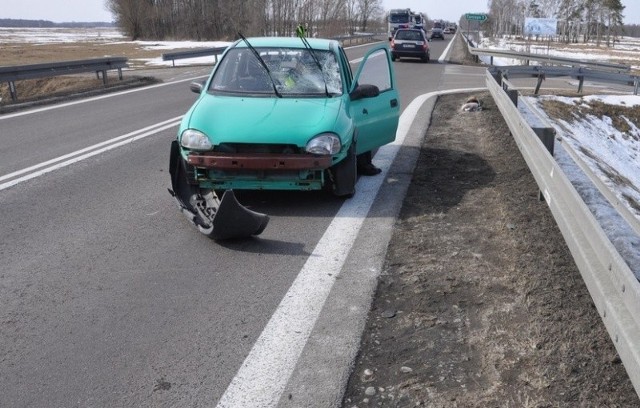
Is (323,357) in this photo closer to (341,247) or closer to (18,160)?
(341,247)

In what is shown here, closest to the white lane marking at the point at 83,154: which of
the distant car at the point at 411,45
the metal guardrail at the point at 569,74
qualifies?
the metal guardrail at the point at 569,74

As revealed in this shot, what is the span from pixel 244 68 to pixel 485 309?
4.43m

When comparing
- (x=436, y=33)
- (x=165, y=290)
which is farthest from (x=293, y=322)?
(x=436, y=33)

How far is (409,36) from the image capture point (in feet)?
101

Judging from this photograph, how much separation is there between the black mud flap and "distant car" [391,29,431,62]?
83.0 ft

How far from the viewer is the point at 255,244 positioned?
5.23m

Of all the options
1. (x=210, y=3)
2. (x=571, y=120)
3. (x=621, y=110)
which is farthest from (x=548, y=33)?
(x=210, y=3)

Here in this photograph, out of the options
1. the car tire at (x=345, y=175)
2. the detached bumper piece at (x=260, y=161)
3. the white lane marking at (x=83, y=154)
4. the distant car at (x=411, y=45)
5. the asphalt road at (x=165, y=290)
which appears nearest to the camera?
the asphalt road at (x=165, y=290)

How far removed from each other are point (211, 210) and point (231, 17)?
6715cm

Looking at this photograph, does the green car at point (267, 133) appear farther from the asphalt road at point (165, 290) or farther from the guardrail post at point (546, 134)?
the guardrail post at point (546, 134)

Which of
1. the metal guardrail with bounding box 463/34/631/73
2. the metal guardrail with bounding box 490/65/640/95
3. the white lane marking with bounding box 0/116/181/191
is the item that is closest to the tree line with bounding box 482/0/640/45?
the metal guardrail with bounding box 463/34/631/73

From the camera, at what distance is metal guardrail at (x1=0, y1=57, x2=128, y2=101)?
15.6 metres

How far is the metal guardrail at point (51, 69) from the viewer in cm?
1556

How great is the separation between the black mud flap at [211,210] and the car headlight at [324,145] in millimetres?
989
